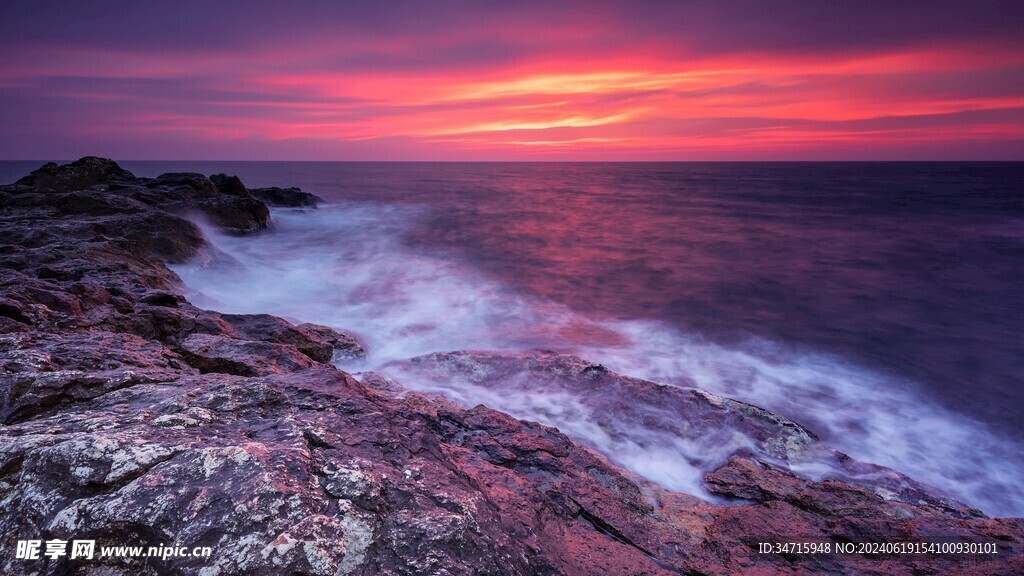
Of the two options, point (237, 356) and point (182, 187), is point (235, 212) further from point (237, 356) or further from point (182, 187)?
point (237, 356)

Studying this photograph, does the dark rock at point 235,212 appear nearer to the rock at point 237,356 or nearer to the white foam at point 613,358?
the white foam at point 613,358

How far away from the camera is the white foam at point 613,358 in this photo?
17.8 feet

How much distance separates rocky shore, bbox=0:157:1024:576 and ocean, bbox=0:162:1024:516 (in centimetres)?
125

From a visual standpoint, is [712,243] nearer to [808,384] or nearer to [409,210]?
[808,384]

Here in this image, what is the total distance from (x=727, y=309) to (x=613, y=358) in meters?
4.79

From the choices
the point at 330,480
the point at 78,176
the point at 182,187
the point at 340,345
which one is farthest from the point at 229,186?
the point at 330,480

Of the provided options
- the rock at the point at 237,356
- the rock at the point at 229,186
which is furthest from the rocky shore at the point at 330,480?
the rock at the point at 229,186

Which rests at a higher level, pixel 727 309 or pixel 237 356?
pixel 237 356

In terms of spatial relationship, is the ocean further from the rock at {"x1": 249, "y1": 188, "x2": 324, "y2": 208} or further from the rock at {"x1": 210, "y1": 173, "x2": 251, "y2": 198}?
the rock at {"x1": 249, "y1": 188, "x2": 324, "y2": 208}

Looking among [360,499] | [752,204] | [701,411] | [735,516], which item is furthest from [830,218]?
[360,499]

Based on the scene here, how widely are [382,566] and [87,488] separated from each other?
1.14 m

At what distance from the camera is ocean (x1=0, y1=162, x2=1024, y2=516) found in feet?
21.7

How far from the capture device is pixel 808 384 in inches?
316

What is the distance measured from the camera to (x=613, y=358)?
8.72 m
